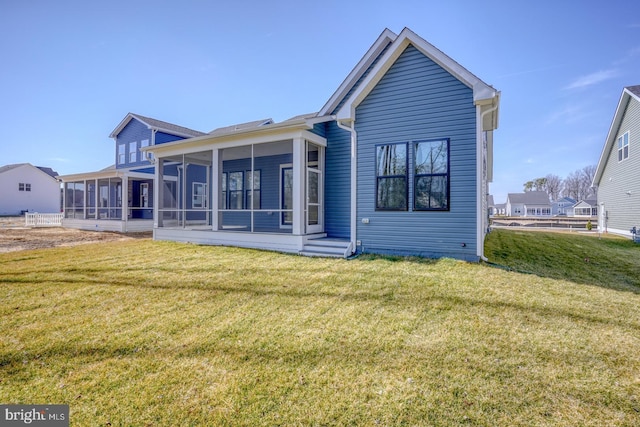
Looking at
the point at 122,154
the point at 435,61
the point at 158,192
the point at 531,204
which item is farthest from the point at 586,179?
the point at 122,154

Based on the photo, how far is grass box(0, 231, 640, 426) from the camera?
2.38 meters

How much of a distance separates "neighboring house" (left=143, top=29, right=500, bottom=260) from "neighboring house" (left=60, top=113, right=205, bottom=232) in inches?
355

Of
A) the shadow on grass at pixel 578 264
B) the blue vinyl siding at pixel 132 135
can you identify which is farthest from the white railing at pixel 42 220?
the shadow on grass at pixel 578 264

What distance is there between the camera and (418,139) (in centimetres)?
738

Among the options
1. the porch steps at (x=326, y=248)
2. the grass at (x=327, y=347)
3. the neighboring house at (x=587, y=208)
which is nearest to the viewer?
the grass at (x=327, y=347)

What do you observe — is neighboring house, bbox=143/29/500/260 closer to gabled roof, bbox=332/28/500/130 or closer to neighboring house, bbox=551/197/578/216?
gabled roof, bbox=332/28/500/130

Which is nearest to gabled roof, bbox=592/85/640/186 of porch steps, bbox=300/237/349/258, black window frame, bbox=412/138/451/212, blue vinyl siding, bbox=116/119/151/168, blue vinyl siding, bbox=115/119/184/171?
black window frame, bbox=412/138/451/212

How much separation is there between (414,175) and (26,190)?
48.0m

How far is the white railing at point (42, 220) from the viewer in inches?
755

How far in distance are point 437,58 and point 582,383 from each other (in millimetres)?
6652

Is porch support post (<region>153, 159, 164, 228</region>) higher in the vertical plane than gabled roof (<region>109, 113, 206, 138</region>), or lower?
lower

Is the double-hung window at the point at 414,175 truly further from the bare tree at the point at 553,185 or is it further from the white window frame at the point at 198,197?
the bare tree at the point at 553,185

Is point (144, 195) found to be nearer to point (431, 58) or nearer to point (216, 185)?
point (216, 185)

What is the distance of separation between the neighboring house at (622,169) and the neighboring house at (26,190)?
4749 cm
